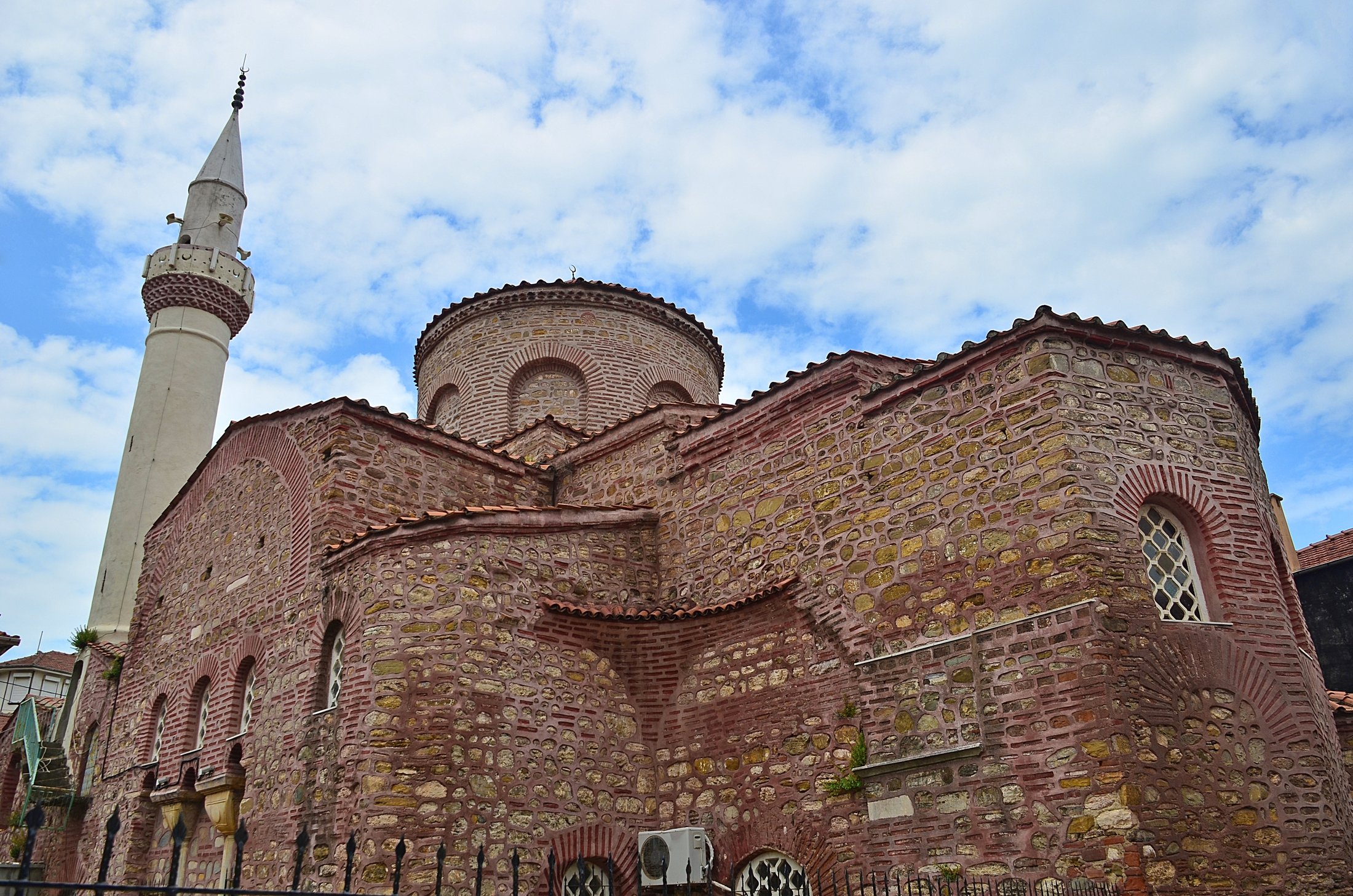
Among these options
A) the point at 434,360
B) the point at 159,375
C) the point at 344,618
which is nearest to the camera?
the point at 344,618

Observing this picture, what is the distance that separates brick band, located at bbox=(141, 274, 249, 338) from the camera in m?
18.3

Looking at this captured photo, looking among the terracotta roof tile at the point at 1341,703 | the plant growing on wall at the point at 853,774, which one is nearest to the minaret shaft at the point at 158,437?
the plant growing on wall at the point at 853,774

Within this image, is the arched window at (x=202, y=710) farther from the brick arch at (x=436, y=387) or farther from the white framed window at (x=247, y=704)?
the brick arch at (x=436, y=387)

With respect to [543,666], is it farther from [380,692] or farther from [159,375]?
[159,375]

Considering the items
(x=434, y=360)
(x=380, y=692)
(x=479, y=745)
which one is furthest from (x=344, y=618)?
(x=434, y=360)

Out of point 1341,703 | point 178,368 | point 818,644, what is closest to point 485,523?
point 818,644

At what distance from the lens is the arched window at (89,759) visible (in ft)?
43.2

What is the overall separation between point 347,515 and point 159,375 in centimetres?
988

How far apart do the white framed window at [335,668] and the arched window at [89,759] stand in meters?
6.21

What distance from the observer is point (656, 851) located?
8.31 metres

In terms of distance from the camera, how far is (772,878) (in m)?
8.16

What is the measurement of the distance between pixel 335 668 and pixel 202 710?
10.7 ft

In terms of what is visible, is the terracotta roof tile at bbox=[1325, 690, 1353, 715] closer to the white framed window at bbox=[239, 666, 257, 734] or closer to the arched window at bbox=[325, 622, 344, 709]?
the arched window at bbox=[325, 622, 344, 709]

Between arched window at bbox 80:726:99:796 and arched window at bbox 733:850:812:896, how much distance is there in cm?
940
